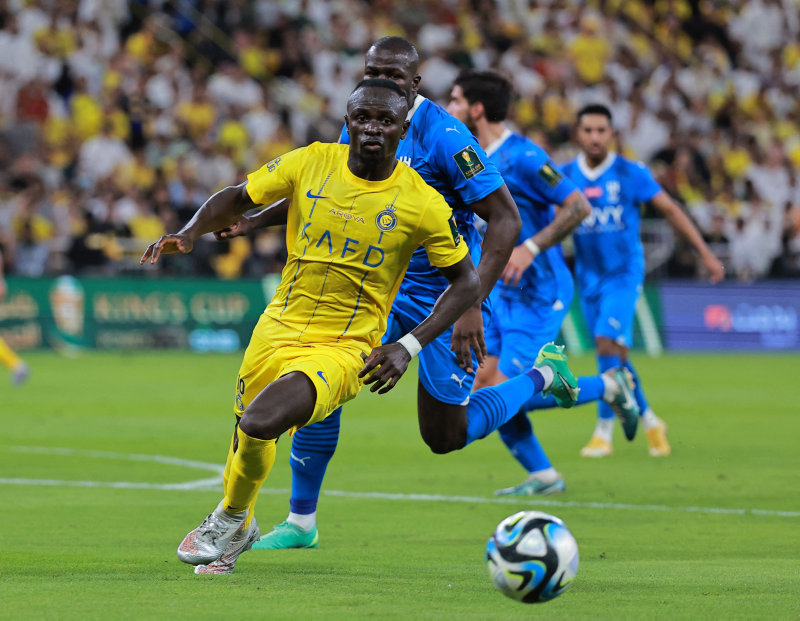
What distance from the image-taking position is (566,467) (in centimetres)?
1034

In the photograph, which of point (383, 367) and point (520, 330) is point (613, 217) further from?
point (383, 367)

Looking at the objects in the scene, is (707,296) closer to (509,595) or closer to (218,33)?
(218,33)

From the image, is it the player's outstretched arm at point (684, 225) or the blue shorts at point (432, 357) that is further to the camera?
the player's outstretched arm at point (684, 225)

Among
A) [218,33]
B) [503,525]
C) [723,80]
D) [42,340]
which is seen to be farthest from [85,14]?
[503,525]

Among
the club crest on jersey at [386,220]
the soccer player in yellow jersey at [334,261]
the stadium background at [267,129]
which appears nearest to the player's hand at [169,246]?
the soccer player in yellow jersey at [334,261]

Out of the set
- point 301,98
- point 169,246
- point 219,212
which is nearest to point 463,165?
point 219,212

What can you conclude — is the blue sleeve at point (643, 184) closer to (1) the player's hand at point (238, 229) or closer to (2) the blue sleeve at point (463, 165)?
(2) the blue sleeve at point (463, 165)

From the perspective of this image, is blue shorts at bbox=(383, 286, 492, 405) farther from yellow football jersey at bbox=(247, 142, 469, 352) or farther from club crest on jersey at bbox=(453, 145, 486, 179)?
yellow football jersey at bbox=(247, 142, 469, 352)

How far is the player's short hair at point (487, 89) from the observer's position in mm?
8773

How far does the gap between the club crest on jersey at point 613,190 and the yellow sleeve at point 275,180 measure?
19.2 ft

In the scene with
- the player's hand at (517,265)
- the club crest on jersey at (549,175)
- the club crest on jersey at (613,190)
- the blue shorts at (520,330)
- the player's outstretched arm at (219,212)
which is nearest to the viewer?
the player's outstretched arm at (219,212)

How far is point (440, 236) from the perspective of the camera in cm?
596

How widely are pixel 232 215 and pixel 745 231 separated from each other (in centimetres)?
1977

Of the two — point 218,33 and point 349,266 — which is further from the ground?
point 218,33
